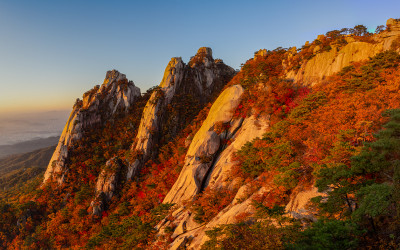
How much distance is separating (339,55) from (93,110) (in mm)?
51337

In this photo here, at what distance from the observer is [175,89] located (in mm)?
44906

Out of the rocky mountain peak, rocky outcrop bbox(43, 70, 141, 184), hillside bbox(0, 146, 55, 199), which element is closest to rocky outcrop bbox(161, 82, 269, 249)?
the rocky mountain peak

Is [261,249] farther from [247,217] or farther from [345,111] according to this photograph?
[345,111]

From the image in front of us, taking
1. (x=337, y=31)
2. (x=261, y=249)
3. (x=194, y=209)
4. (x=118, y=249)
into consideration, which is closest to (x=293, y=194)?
(x=261, y=249)

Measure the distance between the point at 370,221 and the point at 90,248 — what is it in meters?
24.9

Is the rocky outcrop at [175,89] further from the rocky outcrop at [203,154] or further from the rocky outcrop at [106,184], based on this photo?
the rocky outcrop at [203,154]

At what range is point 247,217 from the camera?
12617 mm

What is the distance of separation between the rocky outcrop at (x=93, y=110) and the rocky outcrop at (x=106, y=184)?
1174 centimetres

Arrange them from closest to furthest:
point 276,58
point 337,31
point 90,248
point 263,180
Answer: point 263,180 < point 90,248 < point 337,31 < point 276,58

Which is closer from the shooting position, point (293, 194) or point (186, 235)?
point (293, 194)

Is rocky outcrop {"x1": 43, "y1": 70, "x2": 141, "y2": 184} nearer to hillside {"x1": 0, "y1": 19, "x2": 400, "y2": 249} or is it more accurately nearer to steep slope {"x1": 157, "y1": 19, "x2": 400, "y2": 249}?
hillside {"x1": 0, "y1": 19, "x2": 400, "y2": 249}

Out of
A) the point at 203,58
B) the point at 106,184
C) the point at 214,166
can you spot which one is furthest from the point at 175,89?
the point at 214,166

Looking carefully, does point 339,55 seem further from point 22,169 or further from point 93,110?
point 22,169

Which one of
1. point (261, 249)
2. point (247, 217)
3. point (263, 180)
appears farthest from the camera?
point (263, 180)
